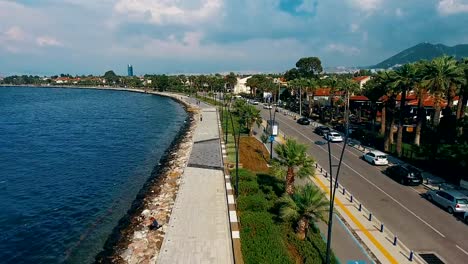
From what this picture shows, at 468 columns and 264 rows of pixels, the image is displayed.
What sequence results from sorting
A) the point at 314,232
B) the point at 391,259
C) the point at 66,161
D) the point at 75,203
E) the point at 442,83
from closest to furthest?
1. the point at 391,259
2. the point at 314,232
3. the point at 75,203
4. the point at 442,83
5. the point at 66,161

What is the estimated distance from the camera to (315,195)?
19766 mm

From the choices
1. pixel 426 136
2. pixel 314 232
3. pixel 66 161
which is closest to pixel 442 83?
pixel 426 136

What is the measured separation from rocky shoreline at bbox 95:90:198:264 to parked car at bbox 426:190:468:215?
19.3 m

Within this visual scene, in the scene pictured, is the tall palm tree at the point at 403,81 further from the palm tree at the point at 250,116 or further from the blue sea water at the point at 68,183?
the blue sea water at the point at 68,183

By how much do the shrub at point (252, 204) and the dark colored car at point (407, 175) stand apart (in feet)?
44.0

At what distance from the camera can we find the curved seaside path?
1893cm

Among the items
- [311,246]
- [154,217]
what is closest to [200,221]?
[154,217]

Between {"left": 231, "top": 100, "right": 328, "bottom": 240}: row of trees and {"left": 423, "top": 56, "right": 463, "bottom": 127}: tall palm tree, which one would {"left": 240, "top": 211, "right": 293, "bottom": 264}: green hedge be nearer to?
{"left": 231, "top": 100, "right": 328, "bottom": 240}: row of trees

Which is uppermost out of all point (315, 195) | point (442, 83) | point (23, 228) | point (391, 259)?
point (442, 83)

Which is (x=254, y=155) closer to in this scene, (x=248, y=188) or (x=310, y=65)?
(x=248, y=188)

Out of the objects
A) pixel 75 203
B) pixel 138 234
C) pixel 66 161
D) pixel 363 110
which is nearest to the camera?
pixel 138 234

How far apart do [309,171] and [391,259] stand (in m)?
7.53

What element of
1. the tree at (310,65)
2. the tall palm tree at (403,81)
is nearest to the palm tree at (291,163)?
the tall palm tree at (403,81)

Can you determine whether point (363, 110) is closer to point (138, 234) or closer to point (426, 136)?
point (426, 136)
